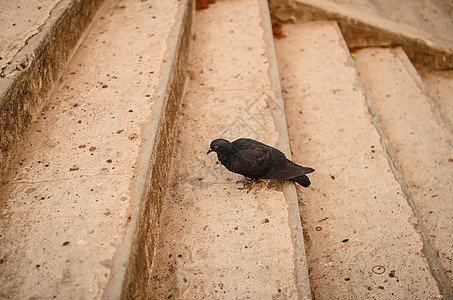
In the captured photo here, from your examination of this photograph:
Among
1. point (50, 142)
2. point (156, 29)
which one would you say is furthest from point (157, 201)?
point (156, 29)

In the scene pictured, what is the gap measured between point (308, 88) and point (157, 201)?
7.79ft

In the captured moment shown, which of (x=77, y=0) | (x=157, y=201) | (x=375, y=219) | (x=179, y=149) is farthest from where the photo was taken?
(x=77, y=0)

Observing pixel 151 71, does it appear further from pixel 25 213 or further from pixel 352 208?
pixel 352 208

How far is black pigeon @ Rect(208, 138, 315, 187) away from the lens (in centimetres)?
276

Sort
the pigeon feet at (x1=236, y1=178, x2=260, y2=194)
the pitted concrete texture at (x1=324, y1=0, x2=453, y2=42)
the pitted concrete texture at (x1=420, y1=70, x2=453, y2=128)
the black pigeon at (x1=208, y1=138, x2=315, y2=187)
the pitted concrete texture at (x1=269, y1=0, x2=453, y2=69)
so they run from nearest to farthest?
the black pigeon at (x1=208, y1=138, x2=315, y2=187) < the pigeon feet at (x1=236, y1=178, x2=260, y2=194) < the pitted concrete texture at (x1=420, y1=70, x2=453, y2=128) < the pitted concrete texture at (x1=269, y1=0, x2=453, y2=69) < the pitted concrete texture at (x1=324, y1=0, x2=453, y2=42)

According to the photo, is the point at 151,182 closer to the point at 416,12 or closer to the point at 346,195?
the point at 346,195

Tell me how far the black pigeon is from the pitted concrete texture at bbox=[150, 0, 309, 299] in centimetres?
18

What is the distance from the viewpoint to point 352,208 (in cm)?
319

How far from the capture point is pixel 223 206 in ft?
9.24

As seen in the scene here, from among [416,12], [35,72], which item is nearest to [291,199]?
[35,72]

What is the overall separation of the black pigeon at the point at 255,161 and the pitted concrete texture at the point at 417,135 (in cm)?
136

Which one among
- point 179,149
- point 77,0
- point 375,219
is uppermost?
point 77,0

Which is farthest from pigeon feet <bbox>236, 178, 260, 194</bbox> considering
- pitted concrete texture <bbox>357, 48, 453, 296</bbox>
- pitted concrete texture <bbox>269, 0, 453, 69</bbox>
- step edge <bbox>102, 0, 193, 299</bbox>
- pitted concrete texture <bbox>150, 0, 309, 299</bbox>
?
pitted concrete texture <bbox>269, 0, 453, 69</bbox>

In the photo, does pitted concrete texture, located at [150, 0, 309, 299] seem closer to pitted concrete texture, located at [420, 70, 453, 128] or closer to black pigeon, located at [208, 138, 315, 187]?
black pigeon, located at [208, 138, 315, 187]
